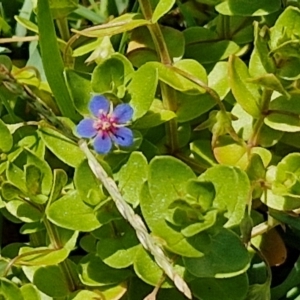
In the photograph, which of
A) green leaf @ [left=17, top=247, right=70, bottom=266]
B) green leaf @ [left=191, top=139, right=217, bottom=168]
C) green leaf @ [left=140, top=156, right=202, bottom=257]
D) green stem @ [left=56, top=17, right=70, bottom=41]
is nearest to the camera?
green leaf @ [left=140, top=156, right=202, bottom=257]

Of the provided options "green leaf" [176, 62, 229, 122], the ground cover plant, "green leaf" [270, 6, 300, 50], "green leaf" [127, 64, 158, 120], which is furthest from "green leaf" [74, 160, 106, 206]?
"green leaf" [270, 6, 300, 50]

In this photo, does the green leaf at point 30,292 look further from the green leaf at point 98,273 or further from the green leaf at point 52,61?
the green leaf at point 52,61

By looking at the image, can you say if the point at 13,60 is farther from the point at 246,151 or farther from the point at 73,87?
the point at 246,151

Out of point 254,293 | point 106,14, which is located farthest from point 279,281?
point 106,14

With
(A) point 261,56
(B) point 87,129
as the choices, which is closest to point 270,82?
(A) point 261,56

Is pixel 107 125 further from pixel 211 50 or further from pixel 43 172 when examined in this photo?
pixel 211 50

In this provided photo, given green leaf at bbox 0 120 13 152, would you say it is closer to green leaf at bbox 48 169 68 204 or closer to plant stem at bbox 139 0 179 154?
green leaf at bbox 48 169 68 204
